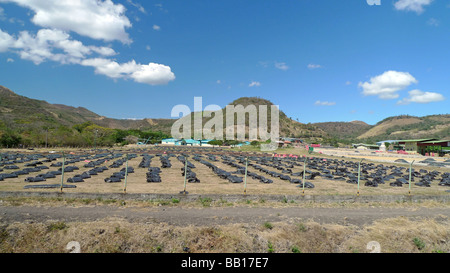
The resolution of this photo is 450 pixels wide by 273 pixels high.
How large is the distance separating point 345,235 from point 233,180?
10.9 meters

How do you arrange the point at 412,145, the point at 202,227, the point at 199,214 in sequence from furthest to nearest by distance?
the point at 412,145
the point at 199,214
the point at 202,227

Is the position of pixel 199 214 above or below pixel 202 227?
below

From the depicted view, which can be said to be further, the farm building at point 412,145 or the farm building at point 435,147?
the farm building at point 412,145

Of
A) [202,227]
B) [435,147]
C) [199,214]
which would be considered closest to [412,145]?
[435,147]

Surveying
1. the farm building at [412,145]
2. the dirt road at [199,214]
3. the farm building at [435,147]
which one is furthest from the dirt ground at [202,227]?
the farm building at [412,145]

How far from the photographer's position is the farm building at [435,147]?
5959 cm

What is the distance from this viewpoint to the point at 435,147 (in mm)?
60312

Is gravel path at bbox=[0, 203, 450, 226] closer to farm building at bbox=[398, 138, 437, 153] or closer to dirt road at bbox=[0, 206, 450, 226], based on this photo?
dirt road at bbox=[0, 206, 450, 226]

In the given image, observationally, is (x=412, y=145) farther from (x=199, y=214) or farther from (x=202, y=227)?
(x=202, y=227)

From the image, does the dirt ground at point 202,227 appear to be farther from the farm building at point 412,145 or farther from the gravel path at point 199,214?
the farm building at point 412,145
